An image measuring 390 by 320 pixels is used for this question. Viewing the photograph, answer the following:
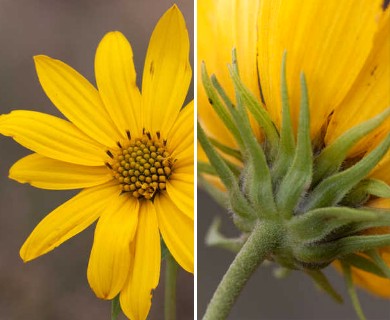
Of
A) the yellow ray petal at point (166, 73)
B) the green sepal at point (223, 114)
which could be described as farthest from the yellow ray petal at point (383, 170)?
the yellow ray petal at point (166, 73)

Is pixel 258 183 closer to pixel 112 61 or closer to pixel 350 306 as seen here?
pixel 112 61

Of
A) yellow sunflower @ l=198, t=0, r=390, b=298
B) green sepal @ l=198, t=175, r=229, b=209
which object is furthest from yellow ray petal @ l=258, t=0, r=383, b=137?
green sepal @ l=198, t=175, r=229, b=209

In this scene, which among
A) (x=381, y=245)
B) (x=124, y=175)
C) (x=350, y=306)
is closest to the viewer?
(x=381, y=245)

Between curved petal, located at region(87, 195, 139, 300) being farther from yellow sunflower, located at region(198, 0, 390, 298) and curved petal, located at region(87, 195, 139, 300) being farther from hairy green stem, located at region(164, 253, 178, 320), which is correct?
yellow sunflower, located at region(198, 0, 390, 298)

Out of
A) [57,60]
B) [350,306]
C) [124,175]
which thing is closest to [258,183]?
[124,175]

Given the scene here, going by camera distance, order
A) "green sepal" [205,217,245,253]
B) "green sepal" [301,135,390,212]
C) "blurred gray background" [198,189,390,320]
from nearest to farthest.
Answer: "green sepal" [301,135,390,212] < "green sepal" [205,217,245,253] < "blurred gray background" [198,189,390,320]

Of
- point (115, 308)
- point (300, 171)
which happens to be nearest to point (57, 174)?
point (115, 308)

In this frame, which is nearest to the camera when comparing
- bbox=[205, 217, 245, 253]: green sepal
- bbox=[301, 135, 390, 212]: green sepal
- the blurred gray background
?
bbox=[301, 135, 390, 212]: green sepal
